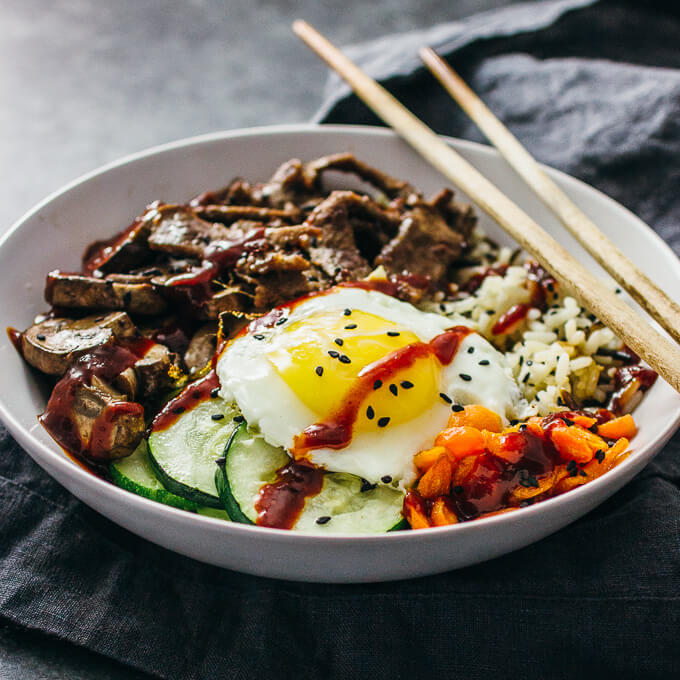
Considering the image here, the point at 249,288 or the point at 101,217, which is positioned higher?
the point at 101,217

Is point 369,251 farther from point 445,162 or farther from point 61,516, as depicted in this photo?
point 61,516

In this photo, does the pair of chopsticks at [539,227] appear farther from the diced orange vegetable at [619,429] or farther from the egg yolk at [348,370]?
the egg yolk at [348,370]

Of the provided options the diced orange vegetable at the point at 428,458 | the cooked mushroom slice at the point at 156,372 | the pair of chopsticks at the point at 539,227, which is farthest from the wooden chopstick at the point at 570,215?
the cooked mushroom slice at the point at 156,372

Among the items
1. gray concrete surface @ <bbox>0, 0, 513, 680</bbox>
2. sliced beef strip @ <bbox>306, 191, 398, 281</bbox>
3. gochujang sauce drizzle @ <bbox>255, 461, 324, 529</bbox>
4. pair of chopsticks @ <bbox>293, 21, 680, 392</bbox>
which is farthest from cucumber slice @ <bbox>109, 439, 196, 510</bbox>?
gray concrete surface @ <bbox>0, 0, 513, 680</bbox>

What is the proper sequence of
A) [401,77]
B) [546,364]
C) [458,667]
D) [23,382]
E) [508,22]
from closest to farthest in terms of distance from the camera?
[458,667] → [23,382] → [546,364] → [401,77] → [508,22]

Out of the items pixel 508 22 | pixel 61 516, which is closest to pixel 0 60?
pixel 508 22

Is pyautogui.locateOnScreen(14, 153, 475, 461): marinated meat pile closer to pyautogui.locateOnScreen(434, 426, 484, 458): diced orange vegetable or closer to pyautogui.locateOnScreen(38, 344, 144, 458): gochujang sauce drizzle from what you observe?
pyautogui.locateOnScreen(38, 344, 144, 458): gochujang sauce drizzle

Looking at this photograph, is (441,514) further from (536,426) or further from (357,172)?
(357,172)
